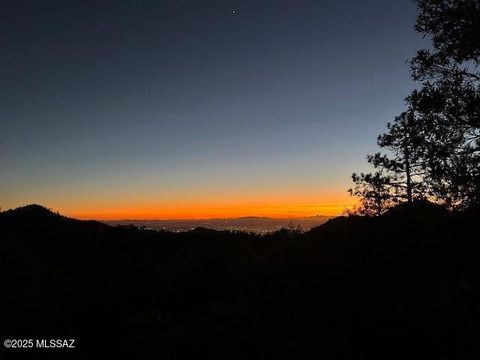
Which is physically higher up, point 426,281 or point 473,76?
point 473,76

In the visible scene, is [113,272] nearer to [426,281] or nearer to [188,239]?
[188,239]

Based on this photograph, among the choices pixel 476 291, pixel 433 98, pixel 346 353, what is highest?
pixel 433 98

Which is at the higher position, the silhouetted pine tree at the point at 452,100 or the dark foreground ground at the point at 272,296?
the silhouetted pine tree at the point at 452,100

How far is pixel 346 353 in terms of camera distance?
725 centimetres

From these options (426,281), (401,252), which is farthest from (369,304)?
(401,252)

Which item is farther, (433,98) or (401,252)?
(433,98)

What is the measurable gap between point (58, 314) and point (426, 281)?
339 inches

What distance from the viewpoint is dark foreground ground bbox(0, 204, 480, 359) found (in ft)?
25.6

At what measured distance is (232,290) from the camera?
1166 centimetres

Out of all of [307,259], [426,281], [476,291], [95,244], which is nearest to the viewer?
[476,291]

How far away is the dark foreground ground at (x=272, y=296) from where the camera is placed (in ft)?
25.6

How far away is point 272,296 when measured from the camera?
10383 millimetres

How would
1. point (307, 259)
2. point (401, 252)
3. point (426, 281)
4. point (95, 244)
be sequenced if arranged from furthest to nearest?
point (95, 244)
point (307, 259)
point (401, 252)
point (426, 281)

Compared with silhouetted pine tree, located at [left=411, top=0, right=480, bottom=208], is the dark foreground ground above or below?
below
